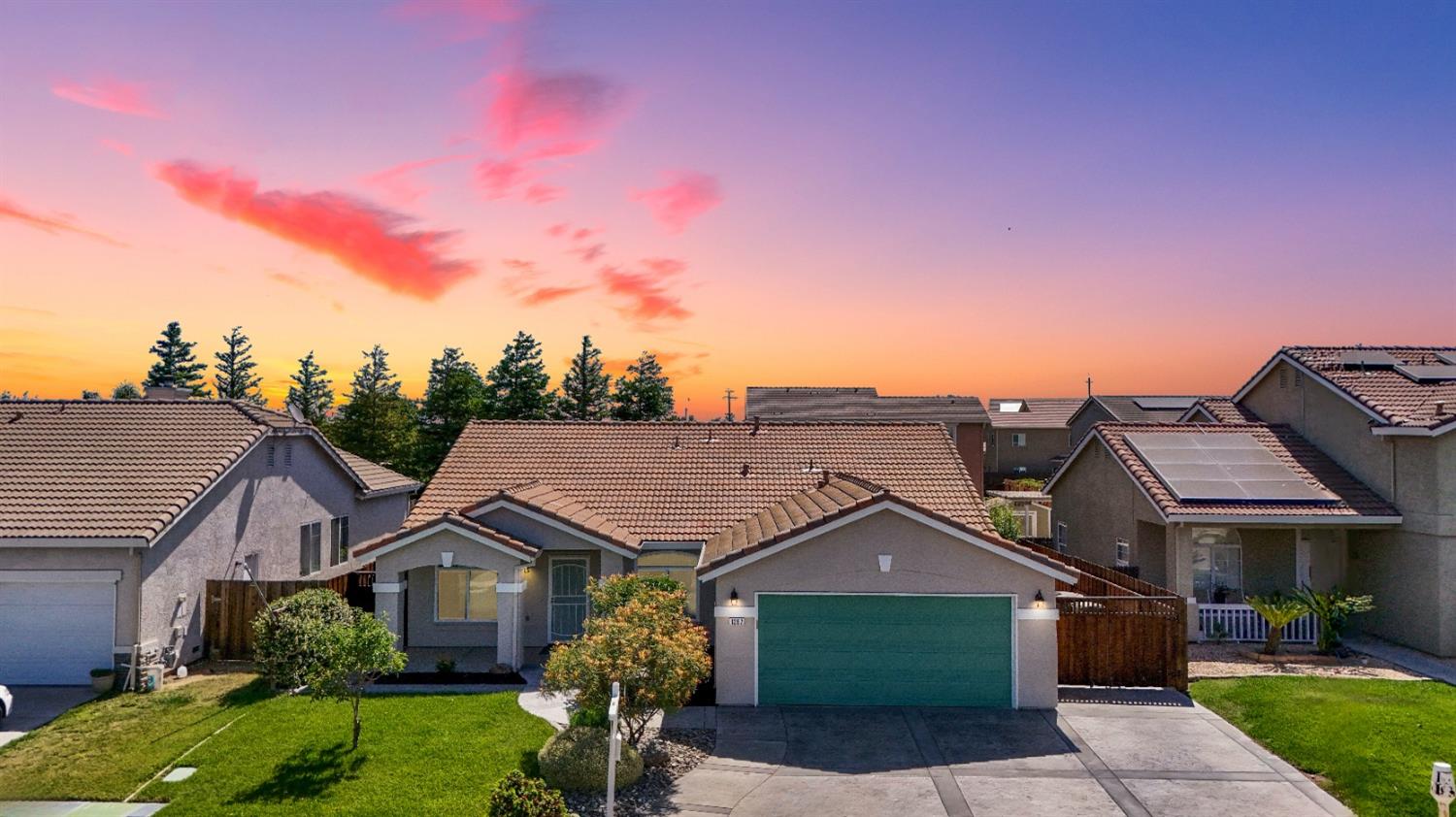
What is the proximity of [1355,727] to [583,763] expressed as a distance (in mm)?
12283

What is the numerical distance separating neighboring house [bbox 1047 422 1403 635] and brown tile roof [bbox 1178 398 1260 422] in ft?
5.23

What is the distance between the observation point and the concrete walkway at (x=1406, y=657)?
661 inches

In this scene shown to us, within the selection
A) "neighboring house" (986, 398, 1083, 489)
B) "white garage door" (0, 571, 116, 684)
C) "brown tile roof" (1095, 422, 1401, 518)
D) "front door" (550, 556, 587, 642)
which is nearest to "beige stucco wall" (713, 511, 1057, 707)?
"front door" (550, 556, 587, 642)

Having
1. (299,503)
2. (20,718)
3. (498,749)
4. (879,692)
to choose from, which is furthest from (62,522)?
(879,692)

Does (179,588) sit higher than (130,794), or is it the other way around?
(179,588)

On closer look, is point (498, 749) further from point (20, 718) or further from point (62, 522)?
point (62, 522)

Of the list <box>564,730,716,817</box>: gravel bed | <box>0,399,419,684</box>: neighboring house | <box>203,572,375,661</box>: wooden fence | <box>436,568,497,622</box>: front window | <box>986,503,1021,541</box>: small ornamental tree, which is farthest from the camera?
<box>986,503,1021,541</box>: small ornamental tree

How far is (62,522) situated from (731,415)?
32.2m

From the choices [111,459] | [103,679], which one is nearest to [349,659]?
[103,679]

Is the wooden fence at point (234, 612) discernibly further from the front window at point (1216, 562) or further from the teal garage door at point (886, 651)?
the front window at point (1216, 562)

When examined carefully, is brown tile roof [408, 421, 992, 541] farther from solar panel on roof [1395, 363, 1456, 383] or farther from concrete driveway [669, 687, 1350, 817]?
Result: solar panel on roof [1395, 363, 1456, 383]

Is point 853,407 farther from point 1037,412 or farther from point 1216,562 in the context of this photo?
point 1216,562

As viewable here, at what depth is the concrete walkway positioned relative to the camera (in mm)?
16781

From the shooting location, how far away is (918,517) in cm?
1512
